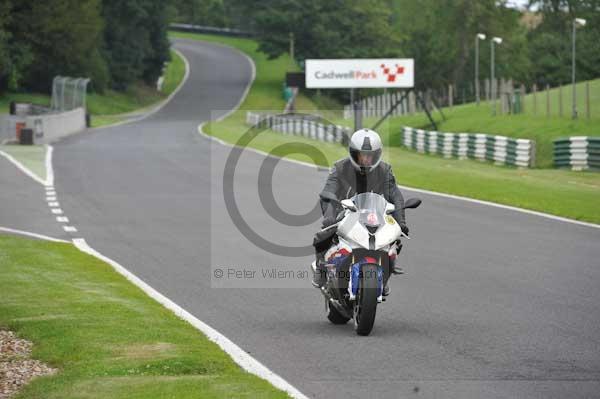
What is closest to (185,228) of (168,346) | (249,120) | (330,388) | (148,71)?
(168,346)

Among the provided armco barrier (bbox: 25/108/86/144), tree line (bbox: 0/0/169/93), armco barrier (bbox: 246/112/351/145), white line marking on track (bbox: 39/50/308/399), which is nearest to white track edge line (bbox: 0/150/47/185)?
armco barrier (bbox: 25/108/86/144)

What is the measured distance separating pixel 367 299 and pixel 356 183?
137 centimetres

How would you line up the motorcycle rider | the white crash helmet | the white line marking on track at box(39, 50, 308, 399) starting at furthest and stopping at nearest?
the motorcycle rider
the white crash helmet
the white line marking on track at box(39, 50, 308, 399)

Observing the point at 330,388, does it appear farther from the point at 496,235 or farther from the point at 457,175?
the point at 457,175

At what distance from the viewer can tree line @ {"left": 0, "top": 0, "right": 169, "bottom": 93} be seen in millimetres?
79188

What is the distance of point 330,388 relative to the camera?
8.88 m

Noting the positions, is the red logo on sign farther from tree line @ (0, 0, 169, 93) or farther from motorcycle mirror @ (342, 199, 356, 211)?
motorcycle mirror @ (342, 199, 356, 211)

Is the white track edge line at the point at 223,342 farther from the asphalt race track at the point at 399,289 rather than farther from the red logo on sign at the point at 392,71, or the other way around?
the red logo on sign at the point at 392,71

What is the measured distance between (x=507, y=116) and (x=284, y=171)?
70.7 feet

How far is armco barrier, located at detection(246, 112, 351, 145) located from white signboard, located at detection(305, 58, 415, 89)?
90.7 inches

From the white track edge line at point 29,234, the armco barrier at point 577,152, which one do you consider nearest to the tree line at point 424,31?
the armco barrier at point 577,152

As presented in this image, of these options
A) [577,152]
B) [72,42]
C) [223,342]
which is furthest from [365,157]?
[72,42]

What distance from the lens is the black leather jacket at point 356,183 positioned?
1170 centimetres

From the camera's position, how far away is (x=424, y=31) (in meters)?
112
